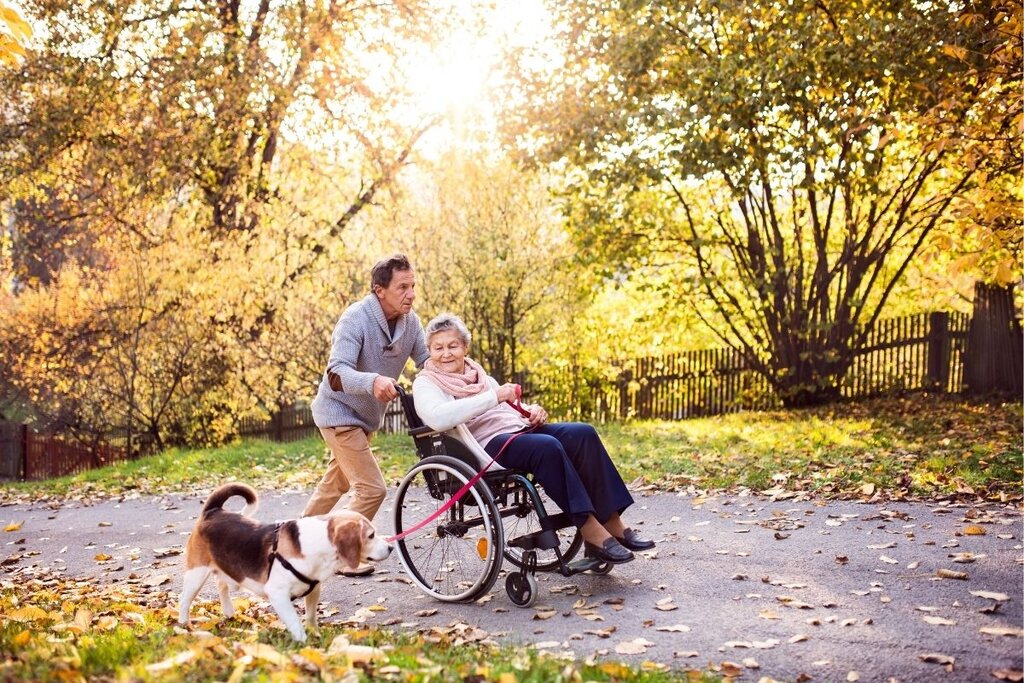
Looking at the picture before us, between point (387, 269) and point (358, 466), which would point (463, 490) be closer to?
point (358, 466)

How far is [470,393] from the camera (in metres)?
5.32

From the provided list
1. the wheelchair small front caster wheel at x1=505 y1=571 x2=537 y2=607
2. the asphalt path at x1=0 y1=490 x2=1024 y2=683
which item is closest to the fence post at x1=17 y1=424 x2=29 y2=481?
the asphalt path at x1=0 y1=490 x2=1024 y2=683

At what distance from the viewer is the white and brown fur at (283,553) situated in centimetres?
425

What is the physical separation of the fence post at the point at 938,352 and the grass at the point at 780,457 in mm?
905

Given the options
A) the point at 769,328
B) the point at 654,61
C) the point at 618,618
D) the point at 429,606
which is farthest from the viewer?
the point at 769,328

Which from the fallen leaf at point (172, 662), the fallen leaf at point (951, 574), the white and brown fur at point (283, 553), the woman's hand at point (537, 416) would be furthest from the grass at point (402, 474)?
the fallen leaf at point (951, 574)

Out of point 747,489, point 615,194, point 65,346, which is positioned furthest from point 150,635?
point 65,346

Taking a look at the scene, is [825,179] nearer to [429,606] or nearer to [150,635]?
[429,606]

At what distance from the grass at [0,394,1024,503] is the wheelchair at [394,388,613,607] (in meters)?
3.40

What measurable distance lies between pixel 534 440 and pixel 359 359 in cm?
112

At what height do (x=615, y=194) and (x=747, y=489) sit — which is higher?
(x=615, y=194)

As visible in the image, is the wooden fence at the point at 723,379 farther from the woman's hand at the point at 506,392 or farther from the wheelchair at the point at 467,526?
the woman's hand at the point at 506,392

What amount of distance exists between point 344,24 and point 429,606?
571 inches

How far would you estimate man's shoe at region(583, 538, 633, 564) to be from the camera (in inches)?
197
